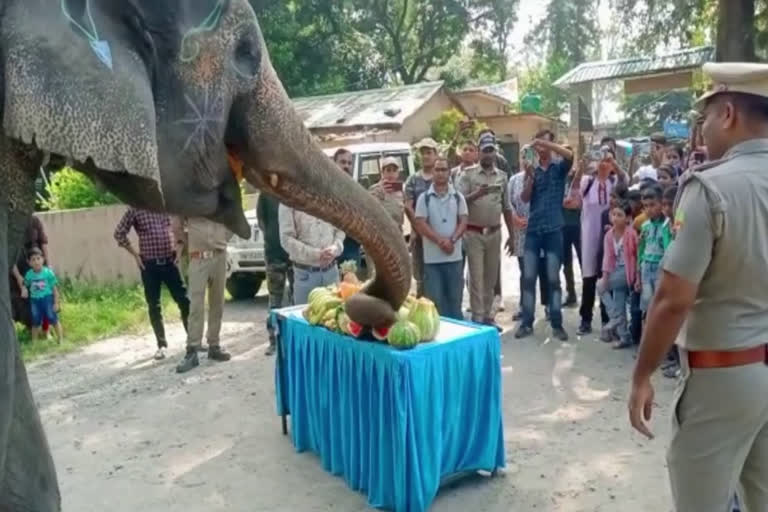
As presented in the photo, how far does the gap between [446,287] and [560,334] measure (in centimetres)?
127

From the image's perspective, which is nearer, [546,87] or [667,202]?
[667,202]

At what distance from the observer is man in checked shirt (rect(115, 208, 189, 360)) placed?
25.7ft

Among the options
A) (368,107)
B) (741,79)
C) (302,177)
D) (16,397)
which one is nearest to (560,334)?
(741,79)

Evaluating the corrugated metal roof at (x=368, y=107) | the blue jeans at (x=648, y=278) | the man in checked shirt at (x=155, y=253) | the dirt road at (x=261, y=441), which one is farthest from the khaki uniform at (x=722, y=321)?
the corrugated metal roof at (x=368, y=107)

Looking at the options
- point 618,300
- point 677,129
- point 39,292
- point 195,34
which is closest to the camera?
point 195,34

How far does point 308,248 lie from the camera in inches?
264

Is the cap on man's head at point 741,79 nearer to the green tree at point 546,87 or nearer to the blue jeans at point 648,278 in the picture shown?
the blue jeans at point 648,278

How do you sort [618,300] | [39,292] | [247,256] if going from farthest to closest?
[247,256], [39,292], [618,300]

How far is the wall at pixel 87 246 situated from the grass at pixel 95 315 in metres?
0.20

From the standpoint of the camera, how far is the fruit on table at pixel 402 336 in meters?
4.25

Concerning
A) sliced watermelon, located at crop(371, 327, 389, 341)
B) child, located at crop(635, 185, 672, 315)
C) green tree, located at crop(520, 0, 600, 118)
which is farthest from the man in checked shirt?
green tree, located at crop(520, 0, 600, 118)

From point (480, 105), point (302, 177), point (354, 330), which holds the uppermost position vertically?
point (480, 105)

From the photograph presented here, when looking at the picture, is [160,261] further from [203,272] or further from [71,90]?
[71,90]

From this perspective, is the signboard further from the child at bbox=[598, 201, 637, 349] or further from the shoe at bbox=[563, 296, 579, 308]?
the child at bbox=[598, 201, 637, 349]
